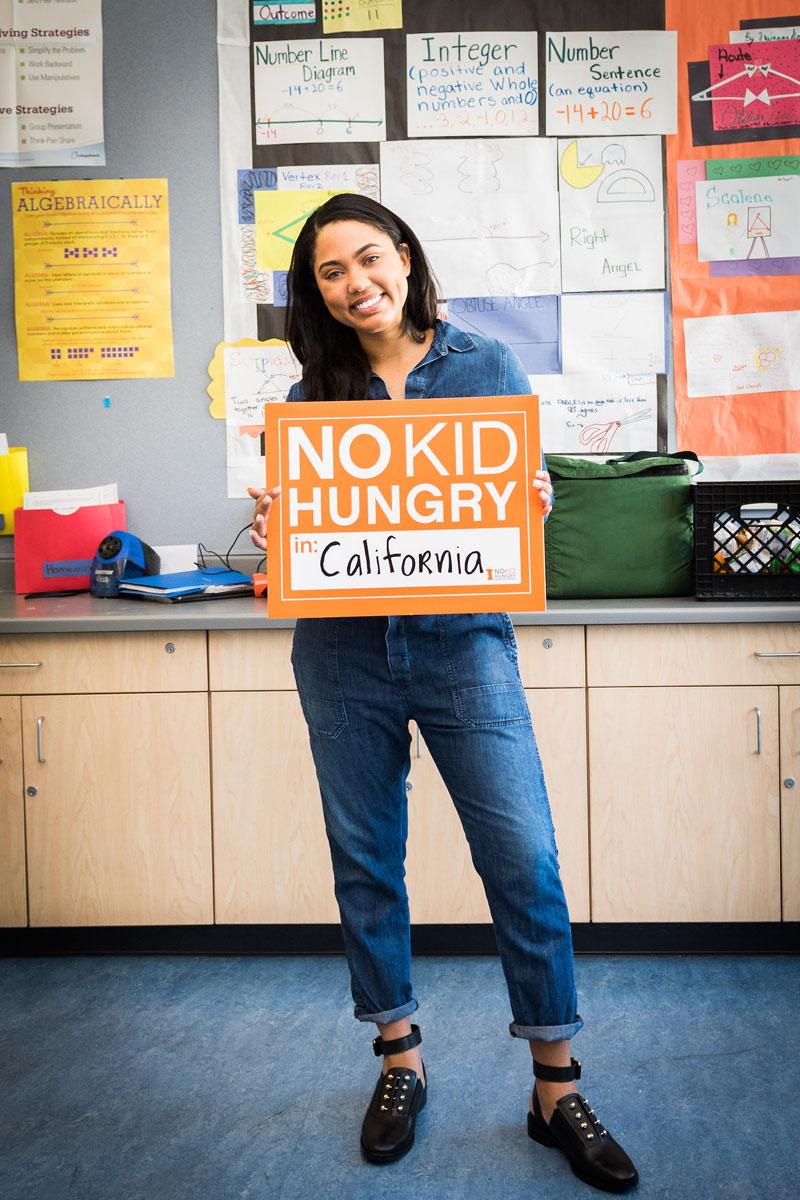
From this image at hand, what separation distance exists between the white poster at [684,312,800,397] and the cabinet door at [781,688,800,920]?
90 centimetres

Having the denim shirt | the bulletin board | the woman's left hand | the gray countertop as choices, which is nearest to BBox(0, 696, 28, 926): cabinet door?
the gray countertop

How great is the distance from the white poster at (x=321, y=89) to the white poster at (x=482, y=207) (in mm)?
109

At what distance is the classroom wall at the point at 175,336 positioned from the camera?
8.54 ft

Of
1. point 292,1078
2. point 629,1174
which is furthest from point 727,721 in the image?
point 292,1078

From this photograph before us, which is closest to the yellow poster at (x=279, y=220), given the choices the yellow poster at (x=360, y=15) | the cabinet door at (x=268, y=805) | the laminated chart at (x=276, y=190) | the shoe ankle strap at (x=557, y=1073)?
the laminated chart at (x=276, y=190)

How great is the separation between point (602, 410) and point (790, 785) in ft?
3.50

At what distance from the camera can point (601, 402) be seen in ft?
8.53

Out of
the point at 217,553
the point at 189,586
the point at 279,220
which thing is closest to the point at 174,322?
the point at 279,220

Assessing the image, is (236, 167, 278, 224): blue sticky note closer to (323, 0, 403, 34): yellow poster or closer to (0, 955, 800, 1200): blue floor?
(323, 0, 403, 34): yellow poster

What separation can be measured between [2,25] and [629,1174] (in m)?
2.97

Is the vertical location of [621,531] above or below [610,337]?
below

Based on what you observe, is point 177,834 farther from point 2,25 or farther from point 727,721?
point 2,25

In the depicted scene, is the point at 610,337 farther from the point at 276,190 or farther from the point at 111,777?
the point at 111,777

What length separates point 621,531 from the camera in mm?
2242
